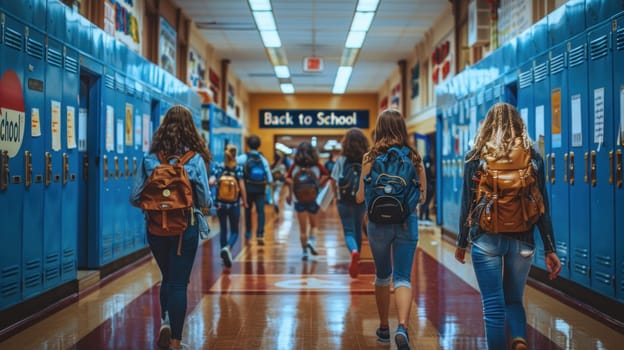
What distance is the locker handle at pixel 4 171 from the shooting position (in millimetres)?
4242

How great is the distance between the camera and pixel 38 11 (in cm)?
490

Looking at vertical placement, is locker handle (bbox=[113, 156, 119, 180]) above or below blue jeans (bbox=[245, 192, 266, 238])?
above

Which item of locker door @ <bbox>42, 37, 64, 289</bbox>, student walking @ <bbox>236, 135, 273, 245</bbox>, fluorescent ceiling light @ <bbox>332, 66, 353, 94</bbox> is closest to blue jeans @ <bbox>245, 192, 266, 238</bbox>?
student walking @ <bbox>236, 135, 273, 245</bbox>

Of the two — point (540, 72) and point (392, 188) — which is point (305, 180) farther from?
point (392, 188)

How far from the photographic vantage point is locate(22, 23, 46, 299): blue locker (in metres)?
4.66

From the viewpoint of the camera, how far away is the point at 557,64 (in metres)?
5.67

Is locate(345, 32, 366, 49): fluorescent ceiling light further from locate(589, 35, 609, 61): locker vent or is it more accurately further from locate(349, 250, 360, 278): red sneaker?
locate(589, 35, 609, 61): locker vent

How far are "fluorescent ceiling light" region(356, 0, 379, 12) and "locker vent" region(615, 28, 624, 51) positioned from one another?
620 centimetres

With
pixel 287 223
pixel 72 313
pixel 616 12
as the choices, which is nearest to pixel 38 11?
pixel 72 313

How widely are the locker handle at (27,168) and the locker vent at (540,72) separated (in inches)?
169

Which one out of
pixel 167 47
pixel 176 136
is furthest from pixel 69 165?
pixel 167 47

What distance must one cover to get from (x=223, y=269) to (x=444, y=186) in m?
4.82

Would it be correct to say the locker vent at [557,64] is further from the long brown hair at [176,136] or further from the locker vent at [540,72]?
the long brown hair at [176,136]

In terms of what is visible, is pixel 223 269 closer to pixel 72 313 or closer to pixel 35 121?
pixel 72 313
